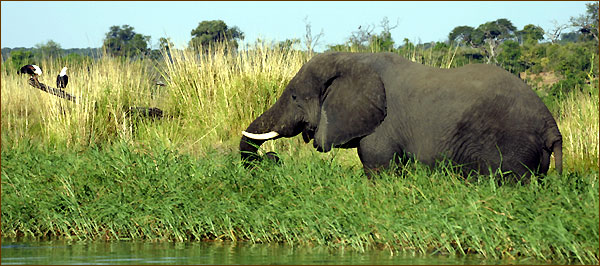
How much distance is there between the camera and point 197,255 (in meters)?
6.48

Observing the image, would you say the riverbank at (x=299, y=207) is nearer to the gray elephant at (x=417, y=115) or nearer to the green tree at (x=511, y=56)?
the gray elephant at (x=417, y=115)

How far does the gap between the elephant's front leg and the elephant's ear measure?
113 mm

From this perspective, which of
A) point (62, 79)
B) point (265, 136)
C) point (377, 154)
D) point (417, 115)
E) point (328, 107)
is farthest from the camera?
point (62, 79)

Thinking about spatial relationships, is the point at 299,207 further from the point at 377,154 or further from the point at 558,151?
the point at 558,151

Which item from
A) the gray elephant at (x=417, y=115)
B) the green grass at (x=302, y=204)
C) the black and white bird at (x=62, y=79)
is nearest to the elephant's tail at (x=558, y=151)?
the gray elephant at (x=417, y=115)

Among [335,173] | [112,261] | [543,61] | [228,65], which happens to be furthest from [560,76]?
[112,261]

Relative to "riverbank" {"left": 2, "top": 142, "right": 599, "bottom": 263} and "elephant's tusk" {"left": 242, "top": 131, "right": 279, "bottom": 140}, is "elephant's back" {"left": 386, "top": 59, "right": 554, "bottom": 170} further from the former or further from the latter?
"elephant's tusk" {"left": 242, "top": 131, "right": 279, "bottom": 140}

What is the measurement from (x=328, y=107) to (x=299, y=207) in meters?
1.16

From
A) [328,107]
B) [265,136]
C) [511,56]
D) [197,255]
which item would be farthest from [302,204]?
[511,56]

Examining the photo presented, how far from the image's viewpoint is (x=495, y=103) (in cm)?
725

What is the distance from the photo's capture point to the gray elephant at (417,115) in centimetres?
727

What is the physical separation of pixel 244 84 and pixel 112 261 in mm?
7590

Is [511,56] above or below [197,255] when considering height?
above

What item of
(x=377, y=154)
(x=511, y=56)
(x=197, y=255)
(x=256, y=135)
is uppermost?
(x=511, y=56)
